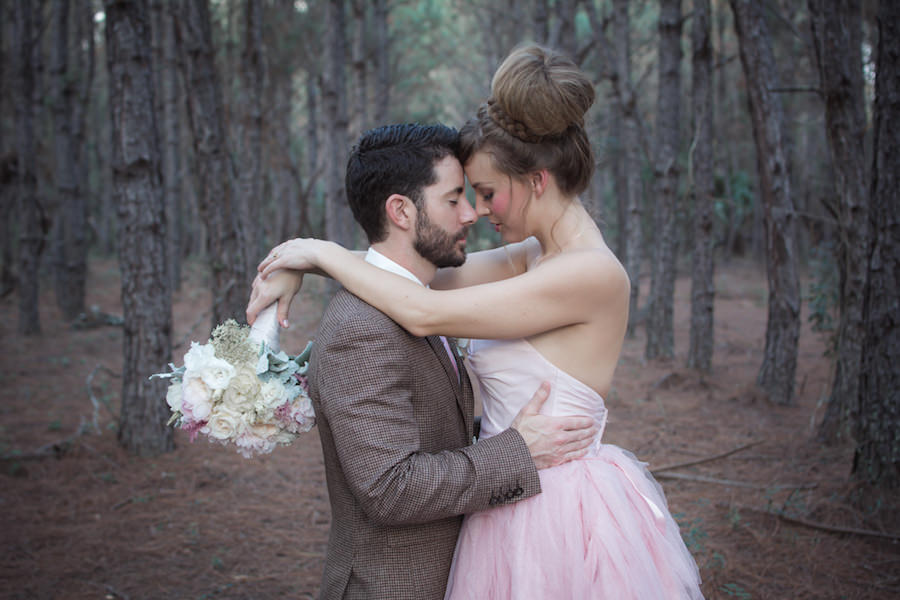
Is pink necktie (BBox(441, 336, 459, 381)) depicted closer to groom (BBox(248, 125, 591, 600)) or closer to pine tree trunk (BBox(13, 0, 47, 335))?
groom (BBox(248, 125, 591, 600))

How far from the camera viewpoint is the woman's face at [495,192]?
7.50 ft

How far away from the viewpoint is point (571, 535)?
201cm

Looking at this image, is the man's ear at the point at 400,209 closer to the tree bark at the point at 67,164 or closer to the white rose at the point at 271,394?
the white rose at the point at 271,394

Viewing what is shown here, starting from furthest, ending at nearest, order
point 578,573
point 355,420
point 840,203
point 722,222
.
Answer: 1. point 722,222
2. point 840,203
3. point 578,573
4. point 355,420

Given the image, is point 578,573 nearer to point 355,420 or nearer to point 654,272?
point 355,420

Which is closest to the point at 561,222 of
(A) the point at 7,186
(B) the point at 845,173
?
(B) the point at 845,173

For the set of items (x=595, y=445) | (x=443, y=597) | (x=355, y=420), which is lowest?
(x=443, y=597)

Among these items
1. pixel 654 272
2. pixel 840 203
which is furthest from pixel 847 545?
pixel 654 272

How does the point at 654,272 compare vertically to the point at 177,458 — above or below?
above

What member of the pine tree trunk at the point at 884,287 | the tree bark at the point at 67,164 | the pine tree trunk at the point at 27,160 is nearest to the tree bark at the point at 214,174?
the pine tree trunk at the point at 884,287

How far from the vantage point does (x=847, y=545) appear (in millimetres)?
3910

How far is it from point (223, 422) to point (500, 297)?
2.85 feet

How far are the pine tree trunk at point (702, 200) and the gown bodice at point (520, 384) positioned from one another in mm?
6675

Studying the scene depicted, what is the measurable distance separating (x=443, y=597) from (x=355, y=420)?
2.16 ft
